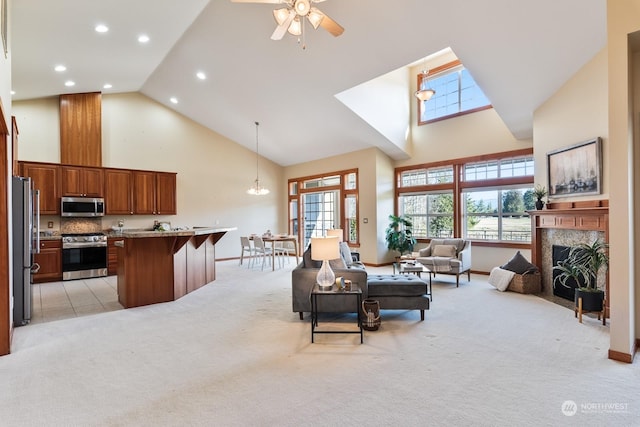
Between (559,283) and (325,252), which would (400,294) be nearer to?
(325,252)

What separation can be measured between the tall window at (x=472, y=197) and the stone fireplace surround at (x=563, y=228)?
3.19 feet

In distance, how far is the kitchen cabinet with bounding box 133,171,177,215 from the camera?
26.2 ft

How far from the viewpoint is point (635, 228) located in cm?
311

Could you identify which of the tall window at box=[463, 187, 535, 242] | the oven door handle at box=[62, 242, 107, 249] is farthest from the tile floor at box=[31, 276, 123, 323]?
the tall window at box=[463, 187, 535, 242]

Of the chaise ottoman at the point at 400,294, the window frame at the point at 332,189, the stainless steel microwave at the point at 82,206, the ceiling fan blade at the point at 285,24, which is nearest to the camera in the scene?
the ceiling fan blade at the point at 285,24

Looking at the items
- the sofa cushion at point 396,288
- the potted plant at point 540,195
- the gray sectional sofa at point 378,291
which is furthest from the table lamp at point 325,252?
the potted plant at point 540,195

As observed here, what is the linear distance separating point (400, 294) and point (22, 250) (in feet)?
14.8

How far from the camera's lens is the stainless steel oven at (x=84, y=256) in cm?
682

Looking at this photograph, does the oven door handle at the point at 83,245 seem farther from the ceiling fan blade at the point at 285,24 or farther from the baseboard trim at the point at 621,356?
the baseboard trim at the point at 621,356

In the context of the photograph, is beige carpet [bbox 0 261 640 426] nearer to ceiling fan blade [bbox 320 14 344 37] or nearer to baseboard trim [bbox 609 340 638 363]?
baseboard trim [bbox 609 340 638 363]

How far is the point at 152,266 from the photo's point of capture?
16.3 ft

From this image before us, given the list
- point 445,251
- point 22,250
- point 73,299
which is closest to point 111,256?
point 73,299

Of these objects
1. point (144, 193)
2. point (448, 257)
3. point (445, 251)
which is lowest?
point (448, 257)

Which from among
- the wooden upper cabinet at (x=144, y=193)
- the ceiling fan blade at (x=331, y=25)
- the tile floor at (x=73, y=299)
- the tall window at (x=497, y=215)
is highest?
the ceiling fan blade at (x=331, y=25)
